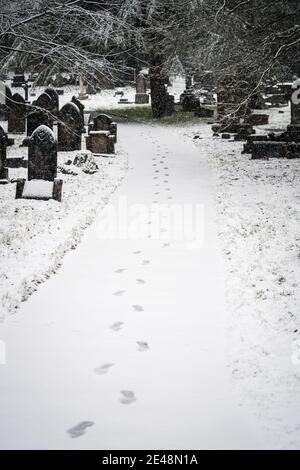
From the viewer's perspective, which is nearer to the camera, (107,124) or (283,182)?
(283,182)

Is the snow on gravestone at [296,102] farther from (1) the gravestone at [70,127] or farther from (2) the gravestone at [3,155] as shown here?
(2) the gravestone at [3,155]

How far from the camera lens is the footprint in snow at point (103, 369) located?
3938 millimetres

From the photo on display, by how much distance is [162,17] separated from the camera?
24594mm

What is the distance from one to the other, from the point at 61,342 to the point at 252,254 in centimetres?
338

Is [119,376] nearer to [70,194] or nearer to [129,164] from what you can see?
[70,194]

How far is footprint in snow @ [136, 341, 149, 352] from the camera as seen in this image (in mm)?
4293

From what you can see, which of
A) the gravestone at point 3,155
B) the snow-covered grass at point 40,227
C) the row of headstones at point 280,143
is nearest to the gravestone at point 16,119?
the snow-covered grass at point 40,227

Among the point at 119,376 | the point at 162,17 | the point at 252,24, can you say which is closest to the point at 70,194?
the point at 119,376

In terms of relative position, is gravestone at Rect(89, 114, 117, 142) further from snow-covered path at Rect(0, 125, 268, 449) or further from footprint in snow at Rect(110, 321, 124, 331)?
footprint in snow at Rect(110, 321, 124, 331)

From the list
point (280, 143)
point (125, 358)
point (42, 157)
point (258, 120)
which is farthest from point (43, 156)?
point (258, 120)

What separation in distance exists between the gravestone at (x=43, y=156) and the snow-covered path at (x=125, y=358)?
13.0 ft

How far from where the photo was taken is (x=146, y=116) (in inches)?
1170

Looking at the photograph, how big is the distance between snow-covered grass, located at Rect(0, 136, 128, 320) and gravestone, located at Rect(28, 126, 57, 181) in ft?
2.07

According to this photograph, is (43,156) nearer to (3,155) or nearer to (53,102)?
(3,155)
